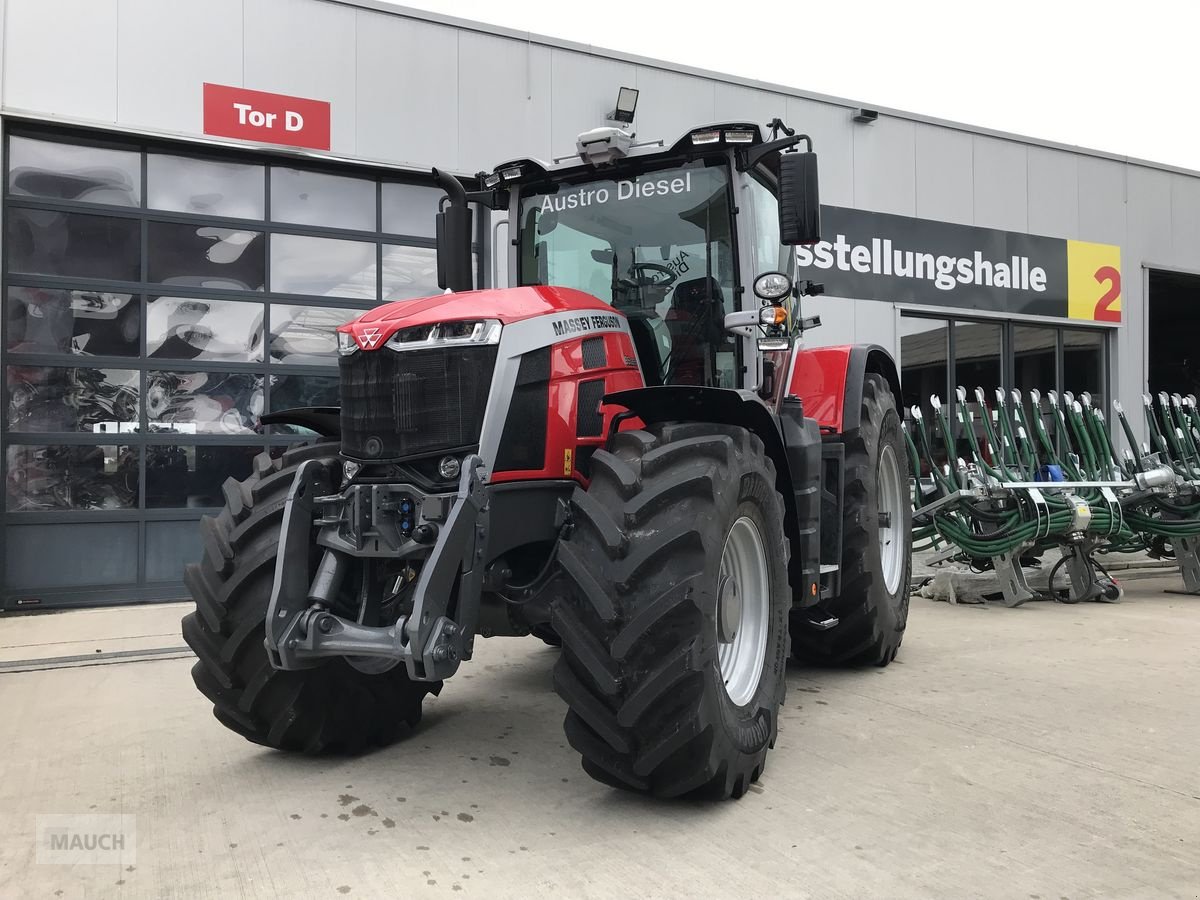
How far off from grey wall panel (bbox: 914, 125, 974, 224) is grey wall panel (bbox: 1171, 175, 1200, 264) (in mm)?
4029

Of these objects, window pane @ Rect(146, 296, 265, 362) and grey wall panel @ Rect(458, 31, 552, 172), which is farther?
grey wall panel @ Rect(458, 31, 552, 172)

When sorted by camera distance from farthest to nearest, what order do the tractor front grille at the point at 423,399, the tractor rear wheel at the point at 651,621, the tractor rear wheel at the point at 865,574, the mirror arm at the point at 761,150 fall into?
the tractor rear wheel at the point at 865,574 < the mirror arm at the point at 761,150 < the tractor front grille at the point at 423,399 < the tractor rear wheel at the point at 651,621

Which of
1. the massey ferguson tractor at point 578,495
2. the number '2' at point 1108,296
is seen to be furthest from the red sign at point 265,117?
the number '2' at point 1108,296

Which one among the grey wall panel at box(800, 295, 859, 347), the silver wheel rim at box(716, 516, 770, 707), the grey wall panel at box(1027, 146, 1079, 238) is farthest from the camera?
the grey wall panel at box(1027, 146, 1079, 238)

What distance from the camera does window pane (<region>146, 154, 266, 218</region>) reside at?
8.37m

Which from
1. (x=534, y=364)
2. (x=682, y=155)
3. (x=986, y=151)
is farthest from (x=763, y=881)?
(x=986, y=151)

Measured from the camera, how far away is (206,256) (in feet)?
28.1

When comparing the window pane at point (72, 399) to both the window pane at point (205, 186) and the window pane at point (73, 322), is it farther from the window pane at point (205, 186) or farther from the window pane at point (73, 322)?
the window pane at point (205, 186)

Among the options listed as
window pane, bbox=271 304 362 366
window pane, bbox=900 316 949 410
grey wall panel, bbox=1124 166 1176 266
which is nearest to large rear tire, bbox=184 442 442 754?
window pane, bbox=271 304 362 366

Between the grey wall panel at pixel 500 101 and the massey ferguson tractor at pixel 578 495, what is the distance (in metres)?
4.78

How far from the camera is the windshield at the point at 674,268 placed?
4.42m

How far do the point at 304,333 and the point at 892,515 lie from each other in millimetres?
5537

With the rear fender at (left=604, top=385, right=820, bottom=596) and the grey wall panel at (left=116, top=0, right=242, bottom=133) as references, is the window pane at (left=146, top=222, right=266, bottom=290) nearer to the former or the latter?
the grey wall panel at (left=116, top=0, right=242, bottom=133)

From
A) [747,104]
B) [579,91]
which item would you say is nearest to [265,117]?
[579,91]
